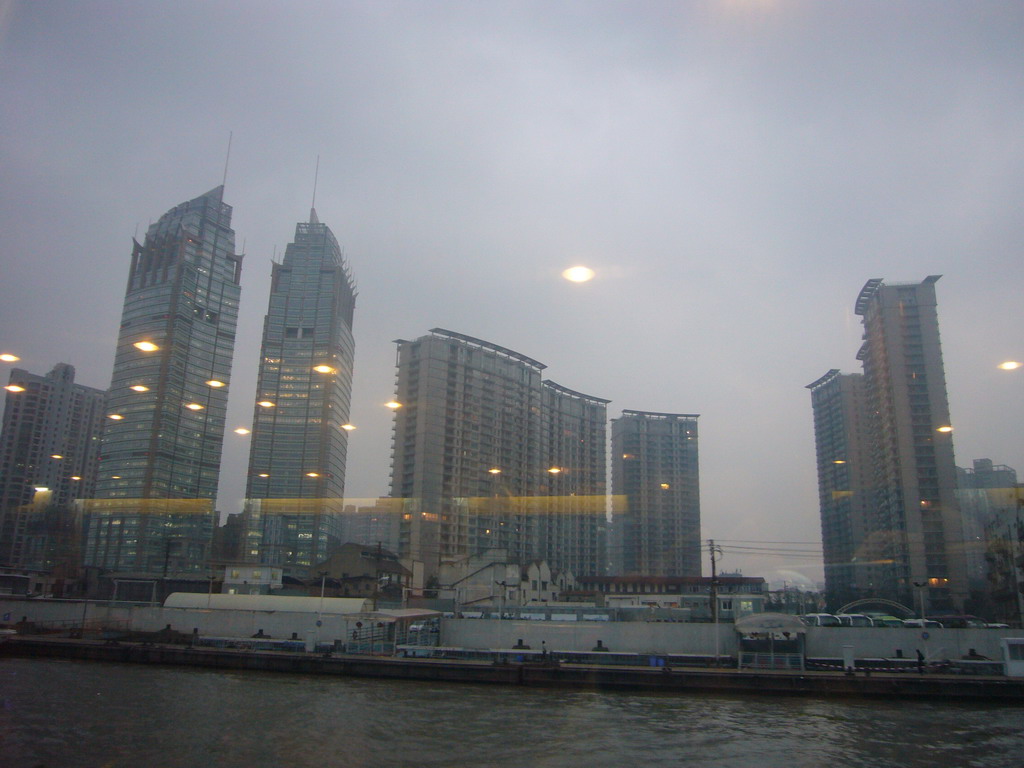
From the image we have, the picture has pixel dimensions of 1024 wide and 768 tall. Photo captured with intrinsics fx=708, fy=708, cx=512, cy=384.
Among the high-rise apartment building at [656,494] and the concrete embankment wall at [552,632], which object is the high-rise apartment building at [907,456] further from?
the concrete embankment wall at [552,632]

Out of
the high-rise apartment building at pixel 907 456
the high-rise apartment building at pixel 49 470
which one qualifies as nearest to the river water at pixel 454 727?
the high-rise apartment building at pixel 49 470

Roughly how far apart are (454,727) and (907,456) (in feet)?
66.6

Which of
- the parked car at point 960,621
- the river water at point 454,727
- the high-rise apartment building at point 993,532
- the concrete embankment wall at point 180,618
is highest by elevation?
the high-rise apartment building at point 993,532

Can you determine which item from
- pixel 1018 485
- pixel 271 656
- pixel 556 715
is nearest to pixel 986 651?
pixel 1018 485

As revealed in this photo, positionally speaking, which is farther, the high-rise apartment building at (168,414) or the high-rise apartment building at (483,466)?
the high-rise apartment building at (483,466)

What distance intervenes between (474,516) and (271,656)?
14938mm

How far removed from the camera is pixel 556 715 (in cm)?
1007

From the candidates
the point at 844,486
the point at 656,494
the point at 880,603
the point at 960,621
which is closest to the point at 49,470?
the point at 656,494

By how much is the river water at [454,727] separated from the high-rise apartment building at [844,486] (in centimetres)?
1384

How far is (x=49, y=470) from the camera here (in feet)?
66.1

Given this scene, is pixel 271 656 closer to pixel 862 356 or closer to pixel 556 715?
pixel 556 715

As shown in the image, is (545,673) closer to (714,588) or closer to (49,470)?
(714,588)

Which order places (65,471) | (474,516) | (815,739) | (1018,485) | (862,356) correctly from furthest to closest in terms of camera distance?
1. (474,516)
2. (862,356)
3. (65,471)
4. (1018,485)
5. (815,739)

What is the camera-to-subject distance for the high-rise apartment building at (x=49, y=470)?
15078mm
